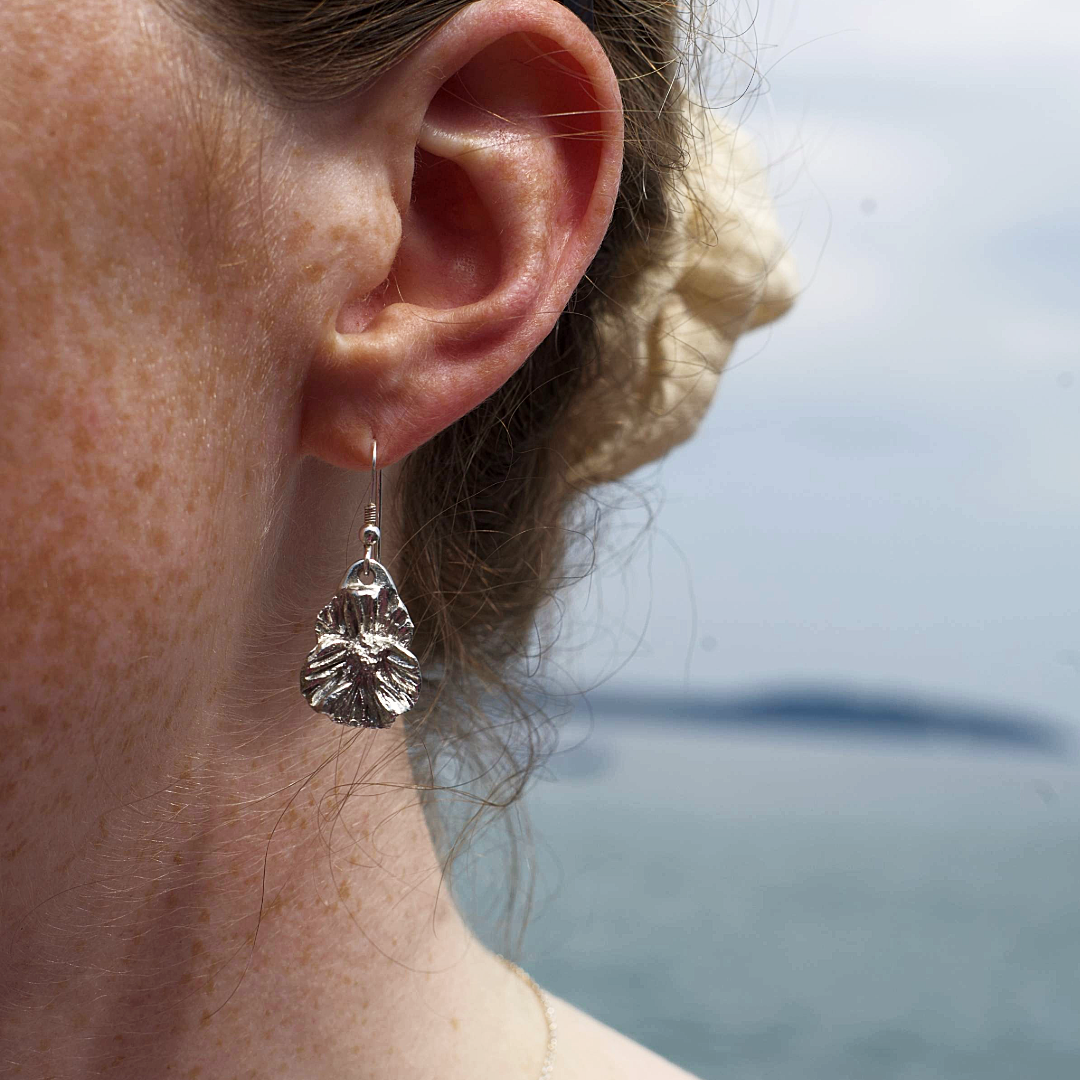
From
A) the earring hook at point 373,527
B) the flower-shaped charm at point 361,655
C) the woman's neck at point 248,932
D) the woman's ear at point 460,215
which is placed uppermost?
the woman's ear at point 460,215

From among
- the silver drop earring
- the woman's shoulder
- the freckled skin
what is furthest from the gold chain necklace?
the silver drop earring

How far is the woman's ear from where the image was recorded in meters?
0.63

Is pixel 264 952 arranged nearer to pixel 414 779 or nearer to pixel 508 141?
pixel 414 779

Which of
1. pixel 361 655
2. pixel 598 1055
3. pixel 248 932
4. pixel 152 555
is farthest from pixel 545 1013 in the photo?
pixel 152 555

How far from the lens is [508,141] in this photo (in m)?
0.65

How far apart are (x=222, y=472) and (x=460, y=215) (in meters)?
0.19

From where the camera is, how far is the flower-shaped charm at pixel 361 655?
0.66m

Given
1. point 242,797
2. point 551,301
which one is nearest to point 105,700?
point 242,797

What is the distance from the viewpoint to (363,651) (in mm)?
658

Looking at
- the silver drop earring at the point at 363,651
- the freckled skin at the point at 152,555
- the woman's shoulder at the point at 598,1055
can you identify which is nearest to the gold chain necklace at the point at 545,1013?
the woman's shoulder at the point at 598,1055

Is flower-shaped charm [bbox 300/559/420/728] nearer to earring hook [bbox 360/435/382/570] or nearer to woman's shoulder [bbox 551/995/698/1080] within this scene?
earring hook [bbox 360/435/382/570]

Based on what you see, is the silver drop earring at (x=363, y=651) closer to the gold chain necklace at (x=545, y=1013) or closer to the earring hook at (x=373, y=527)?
the earring hook at (x=373, y=527)

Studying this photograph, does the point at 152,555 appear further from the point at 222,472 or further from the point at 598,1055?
the point at 598,1055

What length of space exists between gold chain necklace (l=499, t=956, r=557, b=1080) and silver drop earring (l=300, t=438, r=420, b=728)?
380 mm
